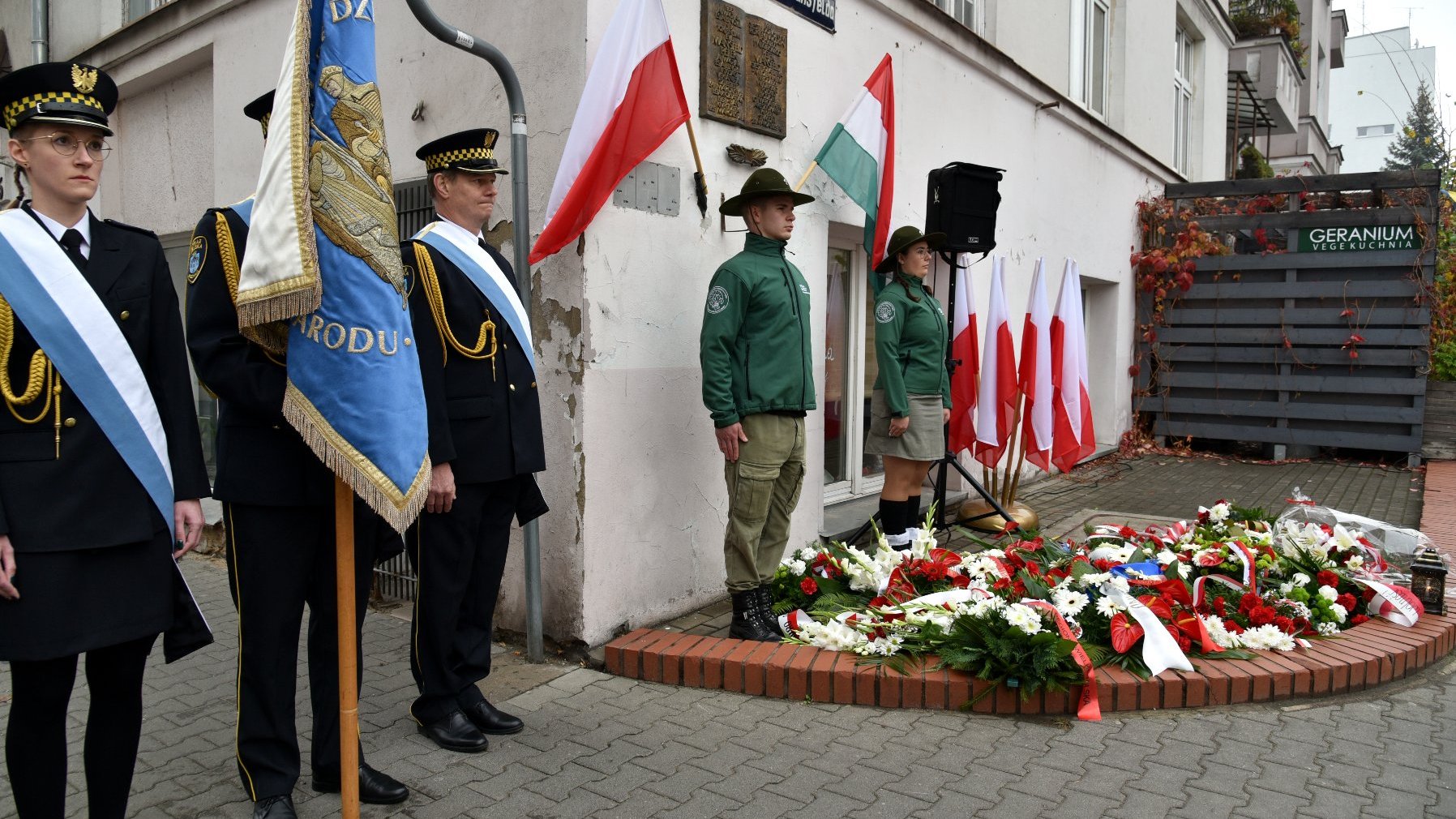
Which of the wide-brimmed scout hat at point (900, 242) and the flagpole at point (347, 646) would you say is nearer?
the flagpole at point (347, 646)

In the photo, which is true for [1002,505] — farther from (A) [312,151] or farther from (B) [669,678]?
(A) [312,151]

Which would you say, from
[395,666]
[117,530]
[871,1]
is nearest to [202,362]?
[117,530]

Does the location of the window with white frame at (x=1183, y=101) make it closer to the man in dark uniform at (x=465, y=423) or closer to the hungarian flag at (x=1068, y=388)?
the hungarian flag at (x=1068, y=388)

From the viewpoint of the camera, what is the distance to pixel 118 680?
250 centimetres

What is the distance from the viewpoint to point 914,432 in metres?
5.77

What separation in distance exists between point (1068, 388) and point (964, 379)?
1084mm

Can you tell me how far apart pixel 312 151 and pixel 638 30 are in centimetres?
212

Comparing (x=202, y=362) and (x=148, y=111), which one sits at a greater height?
(x=148, y=111)

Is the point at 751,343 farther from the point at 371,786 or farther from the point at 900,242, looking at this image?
the point at 371,786

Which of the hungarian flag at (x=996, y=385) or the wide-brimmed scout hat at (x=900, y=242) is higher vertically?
the wide-brimmed scout hat at (x=900, y=242)

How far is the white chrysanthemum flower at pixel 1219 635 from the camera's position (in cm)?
421

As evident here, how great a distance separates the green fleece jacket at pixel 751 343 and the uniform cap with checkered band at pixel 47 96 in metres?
2.39

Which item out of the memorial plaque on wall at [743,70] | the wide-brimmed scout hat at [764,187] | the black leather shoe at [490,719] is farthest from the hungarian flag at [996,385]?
the black leather shoe at [490,719]

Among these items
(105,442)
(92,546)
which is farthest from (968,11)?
(92,546)
